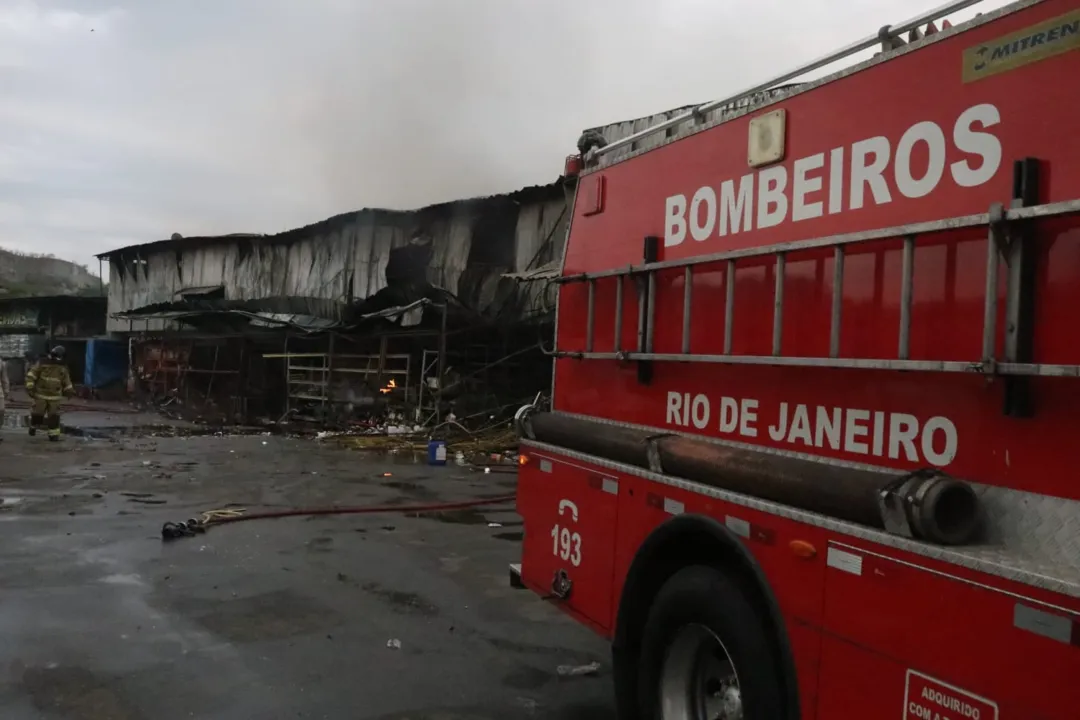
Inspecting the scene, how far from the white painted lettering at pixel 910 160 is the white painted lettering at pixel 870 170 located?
5cm

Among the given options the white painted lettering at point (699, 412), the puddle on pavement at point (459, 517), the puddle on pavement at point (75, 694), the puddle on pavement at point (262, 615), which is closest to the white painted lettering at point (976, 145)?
the white painted lettering at point (699, 412)

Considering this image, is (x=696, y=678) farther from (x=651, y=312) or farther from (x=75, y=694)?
(x=75, y=694)

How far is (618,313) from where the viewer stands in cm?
396

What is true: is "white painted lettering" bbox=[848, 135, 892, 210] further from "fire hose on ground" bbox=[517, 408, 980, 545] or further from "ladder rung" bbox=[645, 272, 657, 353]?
"ladder rung" bbox=[645, 272, 657, 353]

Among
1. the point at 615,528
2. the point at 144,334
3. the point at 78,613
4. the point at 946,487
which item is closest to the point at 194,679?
the point at 78,613

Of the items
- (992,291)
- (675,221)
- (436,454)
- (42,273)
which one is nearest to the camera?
(992,291)

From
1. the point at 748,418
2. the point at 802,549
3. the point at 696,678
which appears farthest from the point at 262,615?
the point at 802,549

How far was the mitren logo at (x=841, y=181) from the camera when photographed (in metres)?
2.34

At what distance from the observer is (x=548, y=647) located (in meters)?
5.41

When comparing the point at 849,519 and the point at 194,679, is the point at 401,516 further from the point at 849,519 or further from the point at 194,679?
the point at 849,519

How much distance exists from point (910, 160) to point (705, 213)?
1022 millimetres

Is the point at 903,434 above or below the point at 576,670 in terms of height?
above

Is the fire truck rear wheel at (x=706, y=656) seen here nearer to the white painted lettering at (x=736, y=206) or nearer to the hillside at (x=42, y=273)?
the white painted lettering at (x=736, y=206)

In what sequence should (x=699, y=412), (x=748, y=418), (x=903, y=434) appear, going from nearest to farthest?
(x=903, y=434) < (x=748, y=418) < (x=699, y=412)
